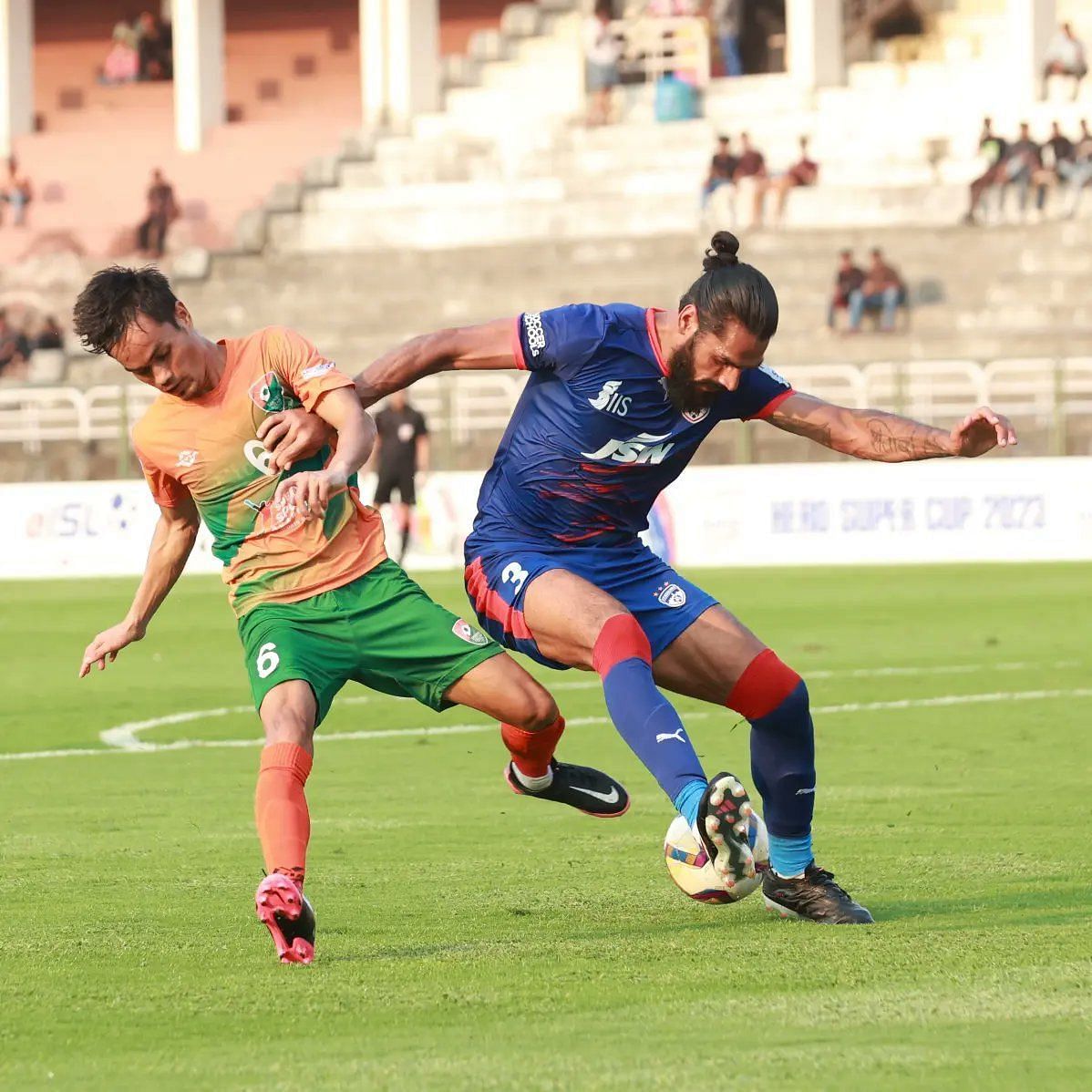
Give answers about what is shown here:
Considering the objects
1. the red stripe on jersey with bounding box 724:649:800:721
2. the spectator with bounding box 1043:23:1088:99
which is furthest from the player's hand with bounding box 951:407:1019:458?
the spectator with bounding box 1043:23:1088:99

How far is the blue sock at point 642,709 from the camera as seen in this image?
598 centimetres

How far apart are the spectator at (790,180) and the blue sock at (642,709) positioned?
93.4ft

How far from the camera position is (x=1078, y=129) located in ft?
112

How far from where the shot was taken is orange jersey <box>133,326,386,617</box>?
657cm

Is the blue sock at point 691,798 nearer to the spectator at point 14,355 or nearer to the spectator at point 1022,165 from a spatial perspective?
the spectator at point 1022,165

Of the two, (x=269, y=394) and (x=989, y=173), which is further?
(x=989, y=173)

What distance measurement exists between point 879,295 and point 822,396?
3.63m

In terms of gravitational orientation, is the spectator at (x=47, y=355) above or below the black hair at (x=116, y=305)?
below

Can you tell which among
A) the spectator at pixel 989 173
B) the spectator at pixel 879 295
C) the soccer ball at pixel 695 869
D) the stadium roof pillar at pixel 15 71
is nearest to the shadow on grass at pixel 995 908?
the soccer ball at pixel 695 869

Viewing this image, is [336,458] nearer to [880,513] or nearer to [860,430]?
[860,430]

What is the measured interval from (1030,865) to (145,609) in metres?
3.03

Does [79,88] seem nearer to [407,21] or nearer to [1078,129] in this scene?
[407,21]

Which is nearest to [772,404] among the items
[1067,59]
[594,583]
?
[594,583]

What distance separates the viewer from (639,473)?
6.89 m
